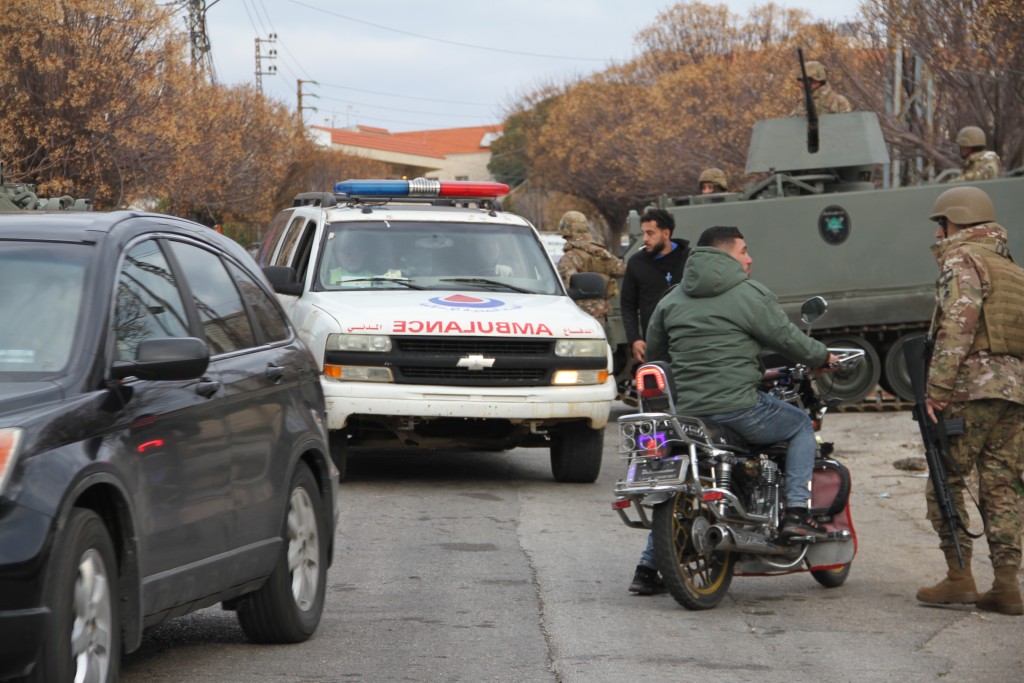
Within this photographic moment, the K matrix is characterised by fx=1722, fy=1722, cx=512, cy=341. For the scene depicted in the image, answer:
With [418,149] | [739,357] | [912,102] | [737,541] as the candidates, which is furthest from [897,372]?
[418,149]

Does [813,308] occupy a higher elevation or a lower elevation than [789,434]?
higher

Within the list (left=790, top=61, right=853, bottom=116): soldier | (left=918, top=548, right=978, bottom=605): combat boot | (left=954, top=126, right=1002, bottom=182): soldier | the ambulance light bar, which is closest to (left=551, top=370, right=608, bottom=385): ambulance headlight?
the ambulance light bar

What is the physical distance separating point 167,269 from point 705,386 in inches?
115

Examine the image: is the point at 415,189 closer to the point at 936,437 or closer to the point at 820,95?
the point at 936,437

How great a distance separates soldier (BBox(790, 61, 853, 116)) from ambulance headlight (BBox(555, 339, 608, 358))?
799 centimetres

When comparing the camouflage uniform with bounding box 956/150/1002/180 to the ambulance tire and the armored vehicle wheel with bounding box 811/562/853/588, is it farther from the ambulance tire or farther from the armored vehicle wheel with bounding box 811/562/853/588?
→ the armored vehicle wheel with bounding box 811/562/853/588

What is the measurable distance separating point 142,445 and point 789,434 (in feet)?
12.1

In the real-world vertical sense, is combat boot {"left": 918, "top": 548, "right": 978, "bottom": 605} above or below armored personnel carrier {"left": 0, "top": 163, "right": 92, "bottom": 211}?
below

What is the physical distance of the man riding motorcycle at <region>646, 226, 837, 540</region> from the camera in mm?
8047

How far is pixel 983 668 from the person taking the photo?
6.71 metres

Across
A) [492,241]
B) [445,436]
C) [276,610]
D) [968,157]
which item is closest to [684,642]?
[276,610]

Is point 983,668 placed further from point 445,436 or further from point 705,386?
point 445,436

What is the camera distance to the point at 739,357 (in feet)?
26.5

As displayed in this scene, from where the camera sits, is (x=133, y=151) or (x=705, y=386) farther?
(x=133, y=151)
